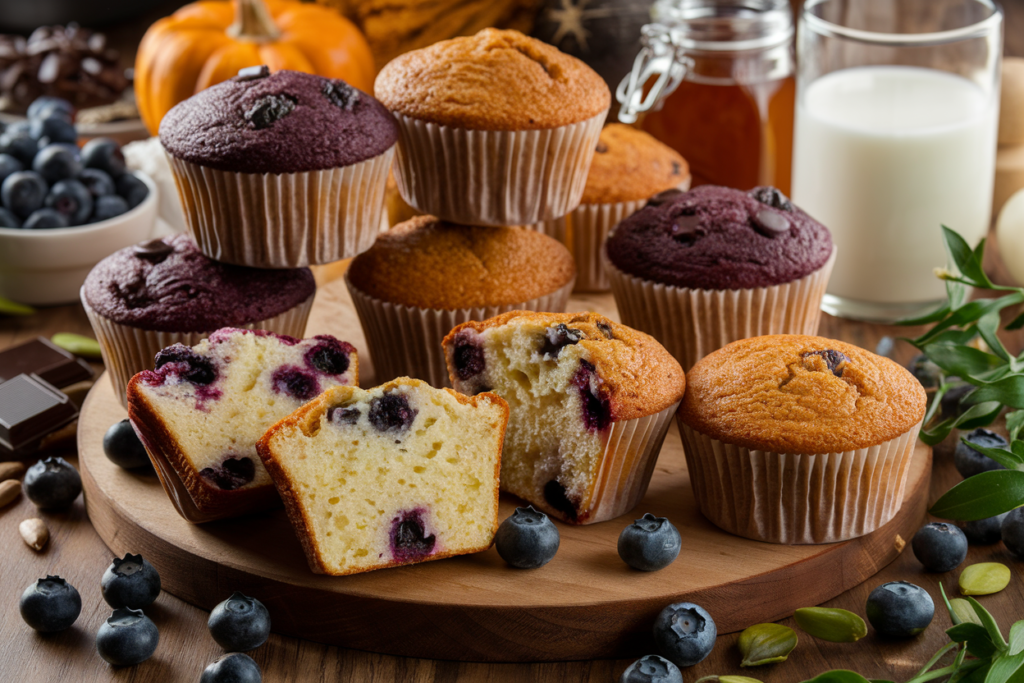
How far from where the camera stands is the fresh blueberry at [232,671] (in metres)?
1.95

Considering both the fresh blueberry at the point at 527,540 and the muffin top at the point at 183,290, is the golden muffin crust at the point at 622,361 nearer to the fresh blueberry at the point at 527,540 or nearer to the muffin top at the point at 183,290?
the fresh blueberry at the point at 527,540

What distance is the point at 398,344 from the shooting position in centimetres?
295

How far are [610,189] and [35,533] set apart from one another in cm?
192

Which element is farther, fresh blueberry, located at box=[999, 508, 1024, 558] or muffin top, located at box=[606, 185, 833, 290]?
muffin top, located at box=[606, 185, 833, 290]

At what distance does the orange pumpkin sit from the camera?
14.5ft

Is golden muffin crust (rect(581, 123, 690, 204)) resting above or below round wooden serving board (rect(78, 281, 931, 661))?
above

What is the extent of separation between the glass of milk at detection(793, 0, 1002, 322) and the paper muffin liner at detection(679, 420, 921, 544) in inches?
48.0

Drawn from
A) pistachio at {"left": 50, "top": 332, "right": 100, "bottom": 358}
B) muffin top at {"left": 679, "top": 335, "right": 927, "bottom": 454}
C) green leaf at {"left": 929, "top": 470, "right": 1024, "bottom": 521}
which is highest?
muffin top at {"left": 679, "top": 335, "right": 927, "bottom": 454}

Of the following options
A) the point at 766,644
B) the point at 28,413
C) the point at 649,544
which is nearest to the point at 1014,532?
the point at 766,644

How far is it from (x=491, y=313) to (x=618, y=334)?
20.3 inches

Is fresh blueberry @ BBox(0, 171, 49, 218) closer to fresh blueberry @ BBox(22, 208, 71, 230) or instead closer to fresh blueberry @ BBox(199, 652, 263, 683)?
fresh blueberry @ BBox(22, 208, 71, 230)

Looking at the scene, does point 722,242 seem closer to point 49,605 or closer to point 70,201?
point 49,605

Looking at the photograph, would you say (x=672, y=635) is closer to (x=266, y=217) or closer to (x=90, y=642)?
(x=90, y=642)

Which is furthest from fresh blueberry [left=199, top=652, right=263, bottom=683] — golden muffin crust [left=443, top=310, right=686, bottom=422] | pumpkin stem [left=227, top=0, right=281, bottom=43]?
pumpkin stem [left=227, top=0, right=281, bottom=43]
